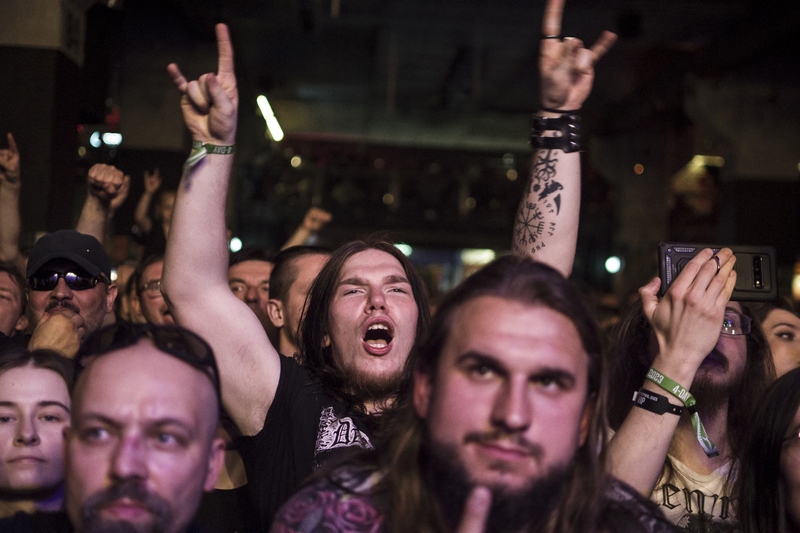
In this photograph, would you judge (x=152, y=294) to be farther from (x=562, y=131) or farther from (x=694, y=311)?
(x=694, y=311)

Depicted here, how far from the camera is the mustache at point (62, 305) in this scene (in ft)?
10.1

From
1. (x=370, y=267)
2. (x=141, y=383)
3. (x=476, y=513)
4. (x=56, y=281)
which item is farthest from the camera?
(x=56, y=281)

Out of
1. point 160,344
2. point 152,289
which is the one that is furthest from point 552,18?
point 152,289

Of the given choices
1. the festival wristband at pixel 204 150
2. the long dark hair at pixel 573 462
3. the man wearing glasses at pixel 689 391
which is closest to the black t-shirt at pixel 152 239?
the festival wristband at pixel 204 150

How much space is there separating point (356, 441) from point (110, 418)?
0.86 meters

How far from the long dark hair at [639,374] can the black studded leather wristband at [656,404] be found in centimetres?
52

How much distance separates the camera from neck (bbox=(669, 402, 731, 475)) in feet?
7.92

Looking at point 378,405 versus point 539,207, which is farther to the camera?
point 378,405

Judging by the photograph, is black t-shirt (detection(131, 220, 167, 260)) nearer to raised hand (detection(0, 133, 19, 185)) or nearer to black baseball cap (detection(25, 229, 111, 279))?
raised hand (detection(0, 133, 19, 185))

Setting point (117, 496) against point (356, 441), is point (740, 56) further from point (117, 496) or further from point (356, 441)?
point (117, 496)

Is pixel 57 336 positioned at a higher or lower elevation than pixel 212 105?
lower

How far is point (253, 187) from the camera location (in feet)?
51.3

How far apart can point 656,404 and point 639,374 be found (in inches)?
25.7

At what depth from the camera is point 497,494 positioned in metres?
1.43
